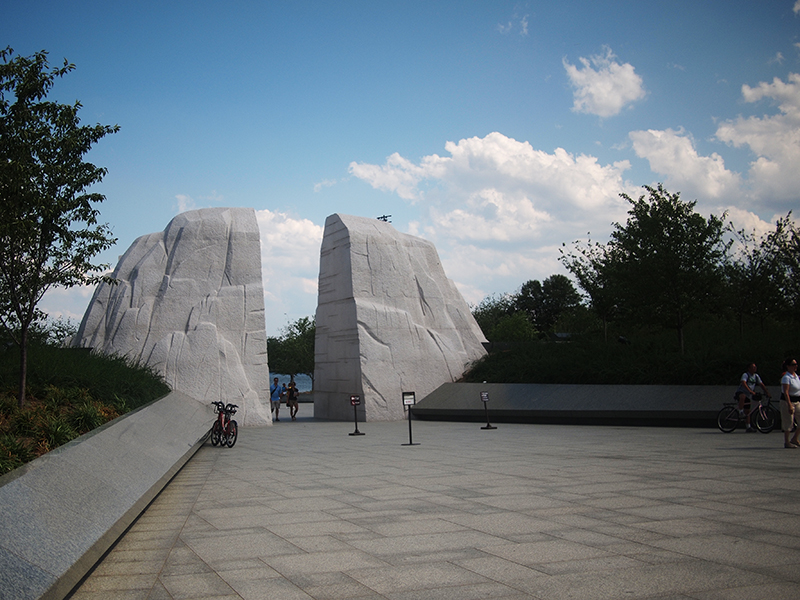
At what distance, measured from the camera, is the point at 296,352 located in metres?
54.6

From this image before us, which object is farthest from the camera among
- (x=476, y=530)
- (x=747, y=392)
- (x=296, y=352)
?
(x=296, y=352)

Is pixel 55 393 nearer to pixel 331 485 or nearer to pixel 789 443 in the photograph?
pixel 331 485

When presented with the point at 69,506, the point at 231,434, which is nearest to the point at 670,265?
the point at 231,434

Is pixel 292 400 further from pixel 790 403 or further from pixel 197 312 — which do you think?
pixel 790 403

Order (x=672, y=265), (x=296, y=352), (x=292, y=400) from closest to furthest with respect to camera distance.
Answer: (x=672, y=265) < (x=292, y=400) < (x=296, y=352)

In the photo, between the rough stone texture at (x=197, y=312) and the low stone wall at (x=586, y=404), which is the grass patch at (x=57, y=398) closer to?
the rough stone texture at (x=197, y=312)

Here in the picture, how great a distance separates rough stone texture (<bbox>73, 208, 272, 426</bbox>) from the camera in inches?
787

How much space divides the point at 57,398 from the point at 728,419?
12.4 m

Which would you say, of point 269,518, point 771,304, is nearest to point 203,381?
point 269,518

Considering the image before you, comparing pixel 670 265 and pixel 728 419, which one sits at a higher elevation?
pixel 670 265

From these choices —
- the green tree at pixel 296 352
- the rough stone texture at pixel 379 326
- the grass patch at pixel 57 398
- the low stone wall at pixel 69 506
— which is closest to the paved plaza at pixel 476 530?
the low stone wall at pixel 69 506

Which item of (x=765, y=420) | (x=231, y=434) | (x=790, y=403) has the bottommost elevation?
(x=231, y=434)

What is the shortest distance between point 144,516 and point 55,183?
7.04 metres

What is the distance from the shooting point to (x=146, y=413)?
9.19 metres
